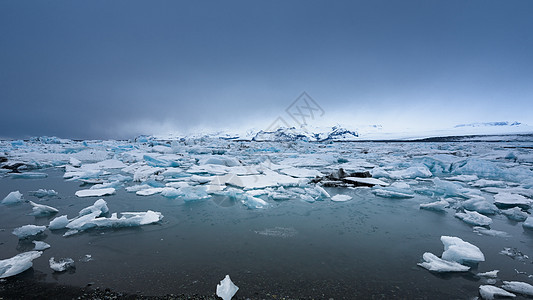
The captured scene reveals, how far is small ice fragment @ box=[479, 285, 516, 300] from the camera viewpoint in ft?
5.03

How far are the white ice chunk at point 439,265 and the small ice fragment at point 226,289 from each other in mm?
1535

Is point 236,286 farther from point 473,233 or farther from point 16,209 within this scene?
point 16,209

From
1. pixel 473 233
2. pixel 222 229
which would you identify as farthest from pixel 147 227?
pixel 473 233

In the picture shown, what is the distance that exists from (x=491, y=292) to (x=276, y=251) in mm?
1506

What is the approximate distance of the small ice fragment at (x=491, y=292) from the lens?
5.03 ft

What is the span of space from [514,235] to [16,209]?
20.8 feet

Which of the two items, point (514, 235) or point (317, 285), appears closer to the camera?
point (317, 285)

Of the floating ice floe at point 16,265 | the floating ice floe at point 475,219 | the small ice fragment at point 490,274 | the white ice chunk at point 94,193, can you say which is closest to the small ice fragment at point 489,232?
the floating ice floe at point 475,219

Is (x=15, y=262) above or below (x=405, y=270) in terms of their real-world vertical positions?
above

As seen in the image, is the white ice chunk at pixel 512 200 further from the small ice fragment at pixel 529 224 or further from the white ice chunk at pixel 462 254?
the white ice chunk at pixel 462 254

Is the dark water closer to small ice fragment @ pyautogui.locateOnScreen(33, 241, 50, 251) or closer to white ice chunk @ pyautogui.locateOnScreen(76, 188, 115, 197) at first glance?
small ice fragment @ pyautogui.locateOnScreen(33, 241, 50, 251)

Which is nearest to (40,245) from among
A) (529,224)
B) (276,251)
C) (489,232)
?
(276,251)

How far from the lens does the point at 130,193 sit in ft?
15.0

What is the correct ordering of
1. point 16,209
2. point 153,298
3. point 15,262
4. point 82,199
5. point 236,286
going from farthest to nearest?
point 82,199 → point 16,209 → point 15,262 → point 236,286 → point 153,298
